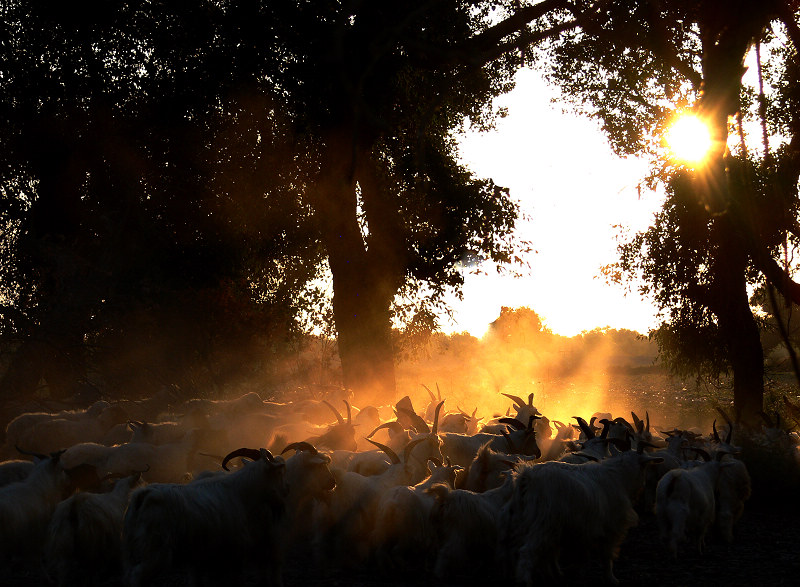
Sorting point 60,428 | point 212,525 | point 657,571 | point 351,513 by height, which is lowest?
point 657,571

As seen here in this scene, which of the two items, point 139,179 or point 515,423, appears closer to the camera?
A: point 515,423

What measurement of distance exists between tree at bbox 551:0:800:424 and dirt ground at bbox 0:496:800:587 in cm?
339

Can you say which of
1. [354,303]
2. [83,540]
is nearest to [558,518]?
[83,540]

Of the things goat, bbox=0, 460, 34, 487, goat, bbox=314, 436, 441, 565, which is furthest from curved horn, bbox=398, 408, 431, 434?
goat, bbox=0, 460, 34, 487

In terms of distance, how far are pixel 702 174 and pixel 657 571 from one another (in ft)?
23.1

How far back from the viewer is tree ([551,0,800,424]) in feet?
9.96

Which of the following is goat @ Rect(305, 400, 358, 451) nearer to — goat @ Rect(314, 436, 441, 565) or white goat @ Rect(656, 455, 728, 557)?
goat @ Rect(314, 436, 441, 565)

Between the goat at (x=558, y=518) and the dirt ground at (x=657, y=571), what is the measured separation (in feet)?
1.12

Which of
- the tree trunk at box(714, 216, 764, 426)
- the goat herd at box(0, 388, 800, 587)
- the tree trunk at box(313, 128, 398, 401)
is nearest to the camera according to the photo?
the goat herd at box(0, 388, 800, 587)

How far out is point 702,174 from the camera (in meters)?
2.90

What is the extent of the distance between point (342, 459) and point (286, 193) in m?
9.30

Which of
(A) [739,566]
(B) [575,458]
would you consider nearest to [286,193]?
(B) [575,458]

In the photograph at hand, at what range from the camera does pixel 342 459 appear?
11.1 metres

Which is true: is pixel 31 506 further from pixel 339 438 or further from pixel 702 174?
pixel 702 174
